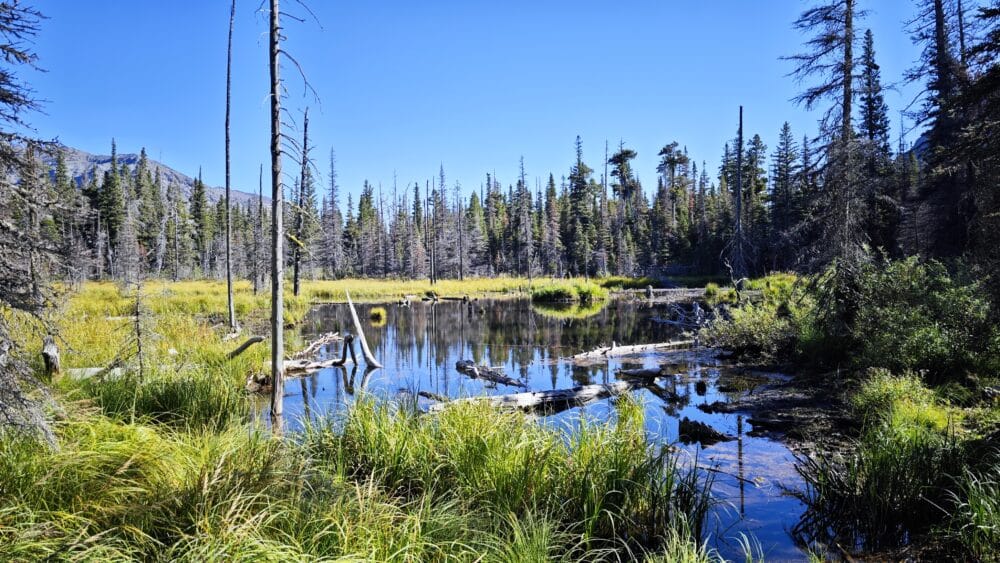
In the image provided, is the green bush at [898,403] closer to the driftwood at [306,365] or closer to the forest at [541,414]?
the forest at [541,414]

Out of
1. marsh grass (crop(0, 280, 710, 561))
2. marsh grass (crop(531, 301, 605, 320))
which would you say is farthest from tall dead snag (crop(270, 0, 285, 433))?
marsh grass (crop(531, 301, 605, 320))

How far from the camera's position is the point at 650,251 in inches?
2566

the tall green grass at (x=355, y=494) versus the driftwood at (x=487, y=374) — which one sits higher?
the tall green grass at (x=355, y=494)

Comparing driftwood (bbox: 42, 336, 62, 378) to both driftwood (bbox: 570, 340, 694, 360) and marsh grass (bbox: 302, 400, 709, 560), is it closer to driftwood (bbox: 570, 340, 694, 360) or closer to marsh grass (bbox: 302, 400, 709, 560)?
marsh grass (bbox: 302, 400, 709, 560)

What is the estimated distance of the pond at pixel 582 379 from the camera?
679 cm

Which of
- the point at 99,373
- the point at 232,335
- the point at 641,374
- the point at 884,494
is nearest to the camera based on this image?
the point at 884,494

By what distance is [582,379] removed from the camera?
1456 centimetres

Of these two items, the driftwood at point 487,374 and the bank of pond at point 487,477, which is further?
the driftwood at point 487,374

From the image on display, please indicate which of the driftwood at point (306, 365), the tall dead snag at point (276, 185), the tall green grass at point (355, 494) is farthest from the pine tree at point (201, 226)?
the tall green grass at point (355, 494)

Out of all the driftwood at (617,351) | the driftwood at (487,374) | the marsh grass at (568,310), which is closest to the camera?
the driftwood at (487,374)

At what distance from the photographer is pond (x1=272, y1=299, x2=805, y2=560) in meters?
6.79

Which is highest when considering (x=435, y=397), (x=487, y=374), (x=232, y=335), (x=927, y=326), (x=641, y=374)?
(x=927, y=326)

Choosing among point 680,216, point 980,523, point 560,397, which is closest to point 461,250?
point 680,216

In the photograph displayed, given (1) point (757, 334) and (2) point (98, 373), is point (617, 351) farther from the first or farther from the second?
(2) point (98, 373)
